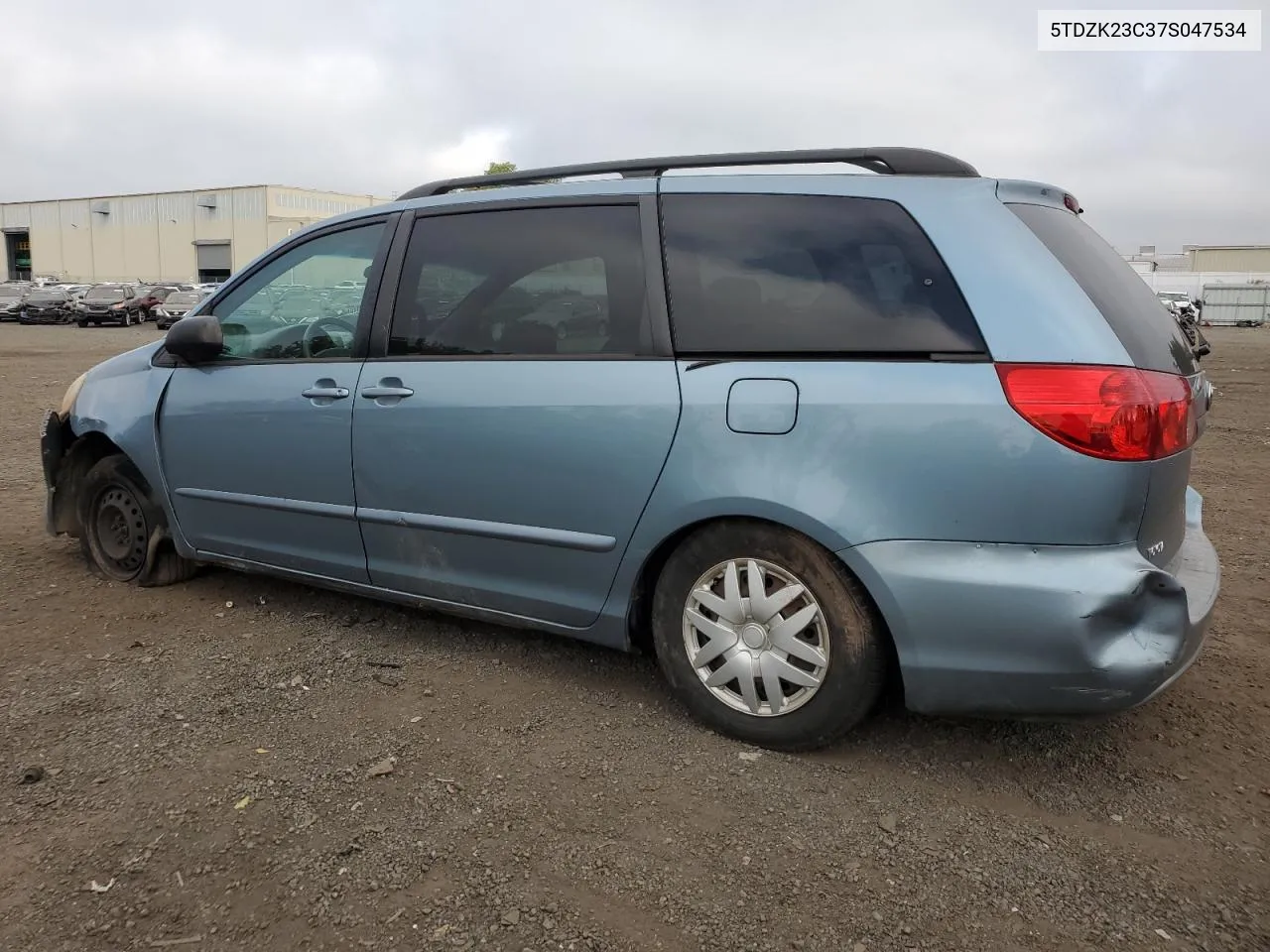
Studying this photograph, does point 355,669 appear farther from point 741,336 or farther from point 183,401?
point 741,336

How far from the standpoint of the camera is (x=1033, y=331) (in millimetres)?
2424

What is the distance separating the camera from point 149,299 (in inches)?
1494

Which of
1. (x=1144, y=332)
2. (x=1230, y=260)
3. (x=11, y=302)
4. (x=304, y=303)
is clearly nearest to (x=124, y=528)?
(x=304, y=303)

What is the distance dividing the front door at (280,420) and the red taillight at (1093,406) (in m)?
2.25

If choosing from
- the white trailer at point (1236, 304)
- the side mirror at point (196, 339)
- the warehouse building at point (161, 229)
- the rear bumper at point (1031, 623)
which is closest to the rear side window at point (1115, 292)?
the rear bumper at point (1031, 623)

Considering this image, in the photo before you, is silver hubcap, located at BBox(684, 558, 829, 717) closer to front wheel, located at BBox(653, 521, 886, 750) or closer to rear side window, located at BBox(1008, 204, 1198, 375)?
front wheel, located at BBox(653, 521, 886, 750)

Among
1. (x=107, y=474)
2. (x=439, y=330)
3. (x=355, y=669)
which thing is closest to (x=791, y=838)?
(x=355, y=669)

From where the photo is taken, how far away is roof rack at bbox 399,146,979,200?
2750 mm

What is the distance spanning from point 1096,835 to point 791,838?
2.55ft

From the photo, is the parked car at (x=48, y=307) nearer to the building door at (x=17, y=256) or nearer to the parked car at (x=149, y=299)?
the parked car at (x=149, y=299)

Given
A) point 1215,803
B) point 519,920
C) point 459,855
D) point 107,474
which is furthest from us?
point 107,474

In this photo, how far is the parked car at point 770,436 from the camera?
2.40 meters

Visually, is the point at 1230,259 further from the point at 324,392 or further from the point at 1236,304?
the point at 324,392

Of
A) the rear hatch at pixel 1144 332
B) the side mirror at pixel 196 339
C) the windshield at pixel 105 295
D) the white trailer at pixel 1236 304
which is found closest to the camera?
the rear hatch at pixel 1144 332
